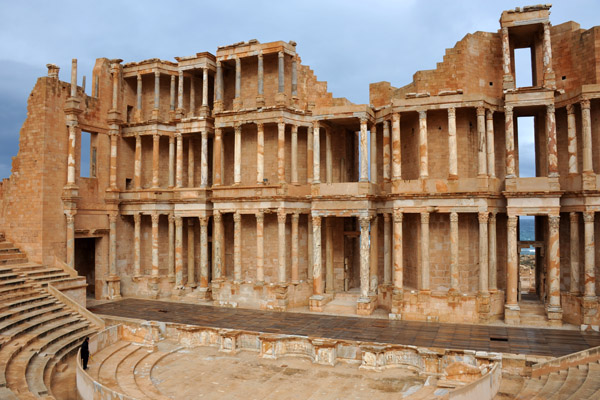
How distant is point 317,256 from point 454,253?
23.7 feet

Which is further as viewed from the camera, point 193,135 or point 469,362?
point 193,135

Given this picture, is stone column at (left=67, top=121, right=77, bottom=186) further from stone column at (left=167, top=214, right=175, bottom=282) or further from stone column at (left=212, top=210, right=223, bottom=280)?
stone column at (left=212, top=210, right=223, bottom=280)

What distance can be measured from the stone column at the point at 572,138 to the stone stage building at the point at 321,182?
6cm

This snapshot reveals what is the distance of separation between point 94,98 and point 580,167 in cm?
2872

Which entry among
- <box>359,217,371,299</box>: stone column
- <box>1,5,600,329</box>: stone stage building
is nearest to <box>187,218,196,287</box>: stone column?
<box>1,5,600,329</box>: stone stage building

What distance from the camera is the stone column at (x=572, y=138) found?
68.5 feet

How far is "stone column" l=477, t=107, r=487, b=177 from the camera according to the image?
21919 millimetres

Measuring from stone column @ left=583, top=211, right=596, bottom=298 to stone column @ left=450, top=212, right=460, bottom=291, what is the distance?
5541 millimetres

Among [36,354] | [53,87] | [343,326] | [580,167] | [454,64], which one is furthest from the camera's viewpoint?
[53,87]

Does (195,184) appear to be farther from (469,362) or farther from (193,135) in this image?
(469,362)

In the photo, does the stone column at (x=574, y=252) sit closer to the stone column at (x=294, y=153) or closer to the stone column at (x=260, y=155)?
the stone column at (x=294, y=153)

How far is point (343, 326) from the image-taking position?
20578 mm

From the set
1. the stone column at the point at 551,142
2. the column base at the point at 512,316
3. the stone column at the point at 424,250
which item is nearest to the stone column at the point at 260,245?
the stone column at the point at 424,250

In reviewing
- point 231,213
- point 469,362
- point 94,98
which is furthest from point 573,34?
point 94,98
